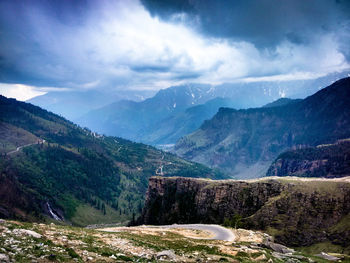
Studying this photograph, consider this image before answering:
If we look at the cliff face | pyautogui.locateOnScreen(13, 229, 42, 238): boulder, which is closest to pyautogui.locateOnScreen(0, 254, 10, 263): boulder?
pyautogui.locateOnScreen(13, 229, 42, 238): boulder

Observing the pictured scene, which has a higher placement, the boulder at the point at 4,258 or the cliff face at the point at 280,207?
the boulder at the point at 4,258

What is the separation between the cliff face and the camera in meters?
128

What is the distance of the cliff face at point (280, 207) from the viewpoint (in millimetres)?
128375


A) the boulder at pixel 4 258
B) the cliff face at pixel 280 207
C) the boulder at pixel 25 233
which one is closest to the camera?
the boulder at pixel 4 258

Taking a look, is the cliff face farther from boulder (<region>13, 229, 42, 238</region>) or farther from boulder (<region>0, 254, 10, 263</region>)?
boulder (<region>0, 254, 10, 263</region>)

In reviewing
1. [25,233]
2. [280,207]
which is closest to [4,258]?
[25,233]

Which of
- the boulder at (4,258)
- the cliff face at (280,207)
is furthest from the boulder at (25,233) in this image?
the cliff face at (280,207)

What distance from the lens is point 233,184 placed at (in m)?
168

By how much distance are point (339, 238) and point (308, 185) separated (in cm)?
3063

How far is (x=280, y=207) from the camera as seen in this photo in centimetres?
14088

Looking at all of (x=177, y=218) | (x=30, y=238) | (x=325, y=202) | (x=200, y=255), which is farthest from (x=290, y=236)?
(x=30, y=238)

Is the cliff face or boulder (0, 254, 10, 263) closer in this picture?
boulder (0, 254, 10, 263)

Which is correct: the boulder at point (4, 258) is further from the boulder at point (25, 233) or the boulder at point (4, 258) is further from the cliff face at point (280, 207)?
the cliff face at point (280, 207)

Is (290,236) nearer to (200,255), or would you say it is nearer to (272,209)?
(272,209)
